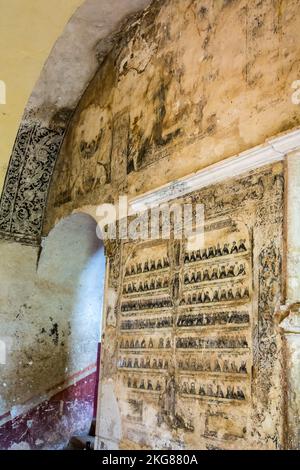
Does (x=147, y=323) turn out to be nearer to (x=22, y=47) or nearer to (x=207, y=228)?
(x=207, y=228)

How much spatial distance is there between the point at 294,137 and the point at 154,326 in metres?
2.07

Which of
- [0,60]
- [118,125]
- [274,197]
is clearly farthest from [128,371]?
[0,60]

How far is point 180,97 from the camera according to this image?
4996 mm

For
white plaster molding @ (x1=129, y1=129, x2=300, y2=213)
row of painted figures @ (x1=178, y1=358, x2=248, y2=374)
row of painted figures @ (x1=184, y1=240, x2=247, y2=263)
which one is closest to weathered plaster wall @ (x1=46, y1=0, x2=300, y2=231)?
white plaster molding @ (x1=129, y1=129, x2=300, y2=213)

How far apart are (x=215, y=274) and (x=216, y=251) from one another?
179mm

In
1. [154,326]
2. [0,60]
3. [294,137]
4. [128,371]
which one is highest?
[294,137]

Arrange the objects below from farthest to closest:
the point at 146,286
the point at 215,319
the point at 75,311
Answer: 1. the point at 75,311
2. the point at 146,286
3. the point at 215,319

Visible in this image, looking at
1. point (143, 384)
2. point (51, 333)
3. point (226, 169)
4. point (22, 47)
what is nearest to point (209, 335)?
point (143, 384)

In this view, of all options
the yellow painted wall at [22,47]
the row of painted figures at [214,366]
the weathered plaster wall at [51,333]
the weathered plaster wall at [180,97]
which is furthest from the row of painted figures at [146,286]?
the yellow painted wall at [22,47]

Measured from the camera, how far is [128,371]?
505 centimetres

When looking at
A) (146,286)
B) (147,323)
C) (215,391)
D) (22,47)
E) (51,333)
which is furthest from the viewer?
(51,333)

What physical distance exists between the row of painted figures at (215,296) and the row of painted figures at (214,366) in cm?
45

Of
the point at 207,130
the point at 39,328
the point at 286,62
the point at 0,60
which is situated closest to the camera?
the point at 0,60
